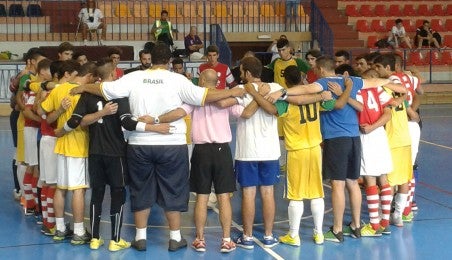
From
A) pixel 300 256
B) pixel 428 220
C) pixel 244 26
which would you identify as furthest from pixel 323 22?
pixel 300 256

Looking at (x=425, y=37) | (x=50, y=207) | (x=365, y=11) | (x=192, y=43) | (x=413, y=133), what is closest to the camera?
(x=50, y=207)

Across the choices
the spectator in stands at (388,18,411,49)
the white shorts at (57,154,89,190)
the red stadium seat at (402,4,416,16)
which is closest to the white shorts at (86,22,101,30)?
the spectator in stands at (388,18,411,49)

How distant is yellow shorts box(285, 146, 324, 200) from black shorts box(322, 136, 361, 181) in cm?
24

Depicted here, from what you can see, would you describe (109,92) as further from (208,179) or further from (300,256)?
(300,256)

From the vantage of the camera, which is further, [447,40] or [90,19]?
[447,40]

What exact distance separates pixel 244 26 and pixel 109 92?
18852 mm

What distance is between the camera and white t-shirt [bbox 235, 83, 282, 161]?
778cm

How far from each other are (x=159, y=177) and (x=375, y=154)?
2.42 m

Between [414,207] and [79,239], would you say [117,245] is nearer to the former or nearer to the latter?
[79,239]

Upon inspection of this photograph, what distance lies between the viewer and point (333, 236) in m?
8.25

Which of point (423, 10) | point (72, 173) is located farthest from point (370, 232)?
point (423, 10)

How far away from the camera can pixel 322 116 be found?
823 cm

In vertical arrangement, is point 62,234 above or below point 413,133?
below

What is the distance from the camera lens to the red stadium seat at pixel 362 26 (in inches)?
1029
